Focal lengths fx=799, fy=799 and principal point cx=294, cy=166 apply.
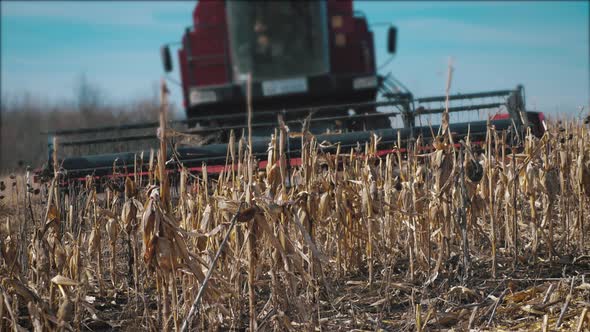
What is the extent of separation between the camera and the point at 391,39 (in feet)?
38.1

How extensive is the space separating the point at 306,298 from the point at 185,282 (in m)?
0.56

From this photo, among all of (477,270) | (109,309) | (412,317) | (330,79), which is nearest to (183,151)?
(109,309)

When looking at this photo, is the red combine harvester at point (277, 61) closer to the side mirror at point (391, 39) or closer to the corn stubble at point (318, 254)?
the side mirror at point (391, 39)

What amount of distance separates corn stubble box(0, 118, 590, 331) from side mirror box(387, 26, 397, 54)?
6571mm

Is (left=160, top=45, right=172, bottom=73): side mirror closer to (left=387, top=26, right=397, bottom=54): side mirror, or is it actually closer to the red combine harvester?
the red combine harvester

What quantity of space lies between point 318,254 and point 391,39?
29.2 feet

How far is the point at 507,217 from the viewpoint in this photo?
4617 millimetres

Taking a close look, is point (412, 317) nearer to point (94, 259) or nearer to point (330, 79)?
point (94, 259)

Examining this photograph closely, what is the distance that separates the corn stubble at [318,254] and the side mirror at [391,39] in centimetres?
657

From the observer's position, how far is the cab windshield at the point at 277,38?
10625 millimetres

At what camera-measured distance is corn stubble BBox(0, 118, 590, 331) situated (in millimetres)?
3232

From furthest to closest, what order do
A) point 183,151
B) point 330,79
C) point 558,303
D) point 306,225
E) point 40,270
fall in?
1. point 330,79
2. point 183,151
3. point 306,225
4. point 558,303
5. point 40,270

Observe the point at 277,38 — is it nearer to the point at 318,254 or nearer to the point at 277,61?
the point at 277,61

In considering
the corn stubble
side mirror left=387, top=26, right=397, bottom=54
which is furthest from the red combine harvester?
the corn stubble
